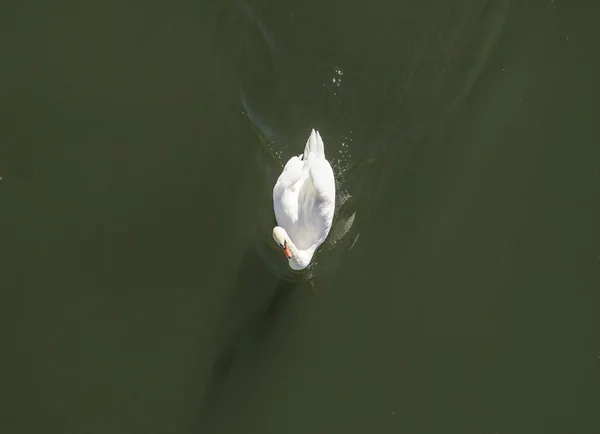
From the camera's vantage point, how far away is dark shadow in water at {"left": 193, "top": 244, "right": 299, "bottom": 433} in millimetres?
6875

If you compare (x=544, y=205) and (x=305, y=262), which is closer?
(x=305, y=262)

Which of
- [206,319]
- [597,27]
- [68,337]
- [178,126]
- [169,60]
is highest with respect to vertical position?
[597,27]

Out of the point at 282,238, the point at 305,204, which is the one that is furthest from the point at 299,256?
the point at 305,204

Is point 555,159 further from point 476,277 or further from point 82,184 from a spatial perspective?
point 82,184

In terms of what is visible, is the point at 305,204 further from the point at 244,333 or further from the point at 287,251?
the point at 244,333

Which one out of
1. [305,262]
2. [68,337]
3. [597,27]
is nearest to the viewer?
[305,262]

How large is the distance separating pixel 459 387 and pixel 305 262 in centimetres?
187

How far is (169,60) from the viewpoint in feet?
23.7

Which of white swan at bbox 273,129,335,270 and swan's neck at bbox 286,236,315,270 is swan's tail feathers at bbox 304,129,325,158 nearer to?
white swan at bbox 273,129,335,270

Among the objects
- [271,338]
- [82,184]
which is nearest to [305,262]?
[271,338]

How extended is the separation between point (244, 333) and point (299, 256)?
1008 millimetres

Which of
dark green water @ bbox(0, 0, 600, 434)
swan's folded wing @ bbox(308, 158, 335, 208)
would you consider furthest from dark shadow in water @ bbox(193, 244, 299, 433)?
swan's folded wing @ bbox(308, 158, 335, 208)

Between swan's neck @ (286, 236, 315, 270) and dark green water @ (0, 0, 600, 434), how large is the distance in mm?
500

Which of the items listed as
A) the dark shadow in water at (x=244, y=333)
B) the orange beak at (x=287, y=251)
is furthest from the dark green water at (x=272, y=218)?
the orange beak at (x=287, y=251)
